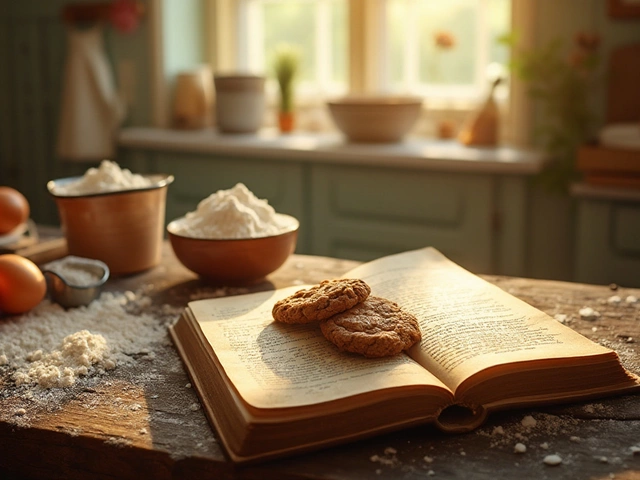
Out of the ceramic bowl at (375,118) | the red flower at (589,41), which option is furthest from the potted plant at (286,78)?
the red flower at (589,41)

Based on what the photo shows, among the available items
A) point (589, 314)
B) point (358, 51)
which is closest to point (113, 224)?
point (589, 314)

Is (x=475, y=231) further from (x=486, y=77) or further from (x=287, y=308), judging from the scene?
(x=287, y=308)

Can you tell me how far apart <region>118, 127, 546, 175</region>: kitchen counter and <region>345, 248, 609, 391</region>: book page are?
1122 mm

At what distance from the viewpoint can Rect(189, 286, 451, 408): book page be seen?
31.4 inches

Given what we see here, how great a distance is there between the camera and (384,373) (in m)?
0.84

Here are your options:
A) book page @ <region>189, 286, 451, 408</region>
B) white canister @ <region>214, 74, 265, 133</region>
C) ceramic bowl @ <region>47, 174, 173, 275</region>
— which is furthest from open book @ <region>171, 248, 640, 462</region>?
white canister @ <region>214, 74, 265, 133</region>

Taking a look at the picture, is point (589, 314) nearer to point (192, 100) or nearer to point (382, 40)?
point (382, 40)

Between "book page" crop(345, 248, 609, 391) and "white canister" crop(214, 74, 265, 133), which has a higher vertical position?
"white canister" crop(214, 74, 265, 133)

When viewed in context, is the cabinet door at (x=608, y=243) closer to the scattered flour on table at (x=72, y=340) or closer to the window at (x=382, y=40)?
the window at (x=382, y=40)

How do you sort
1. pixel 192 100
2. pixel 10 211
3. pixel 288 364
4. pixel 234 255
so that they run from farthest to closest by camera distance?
pixel 192 100
pixel 10 211
pixel 234 255
pixel 288 364

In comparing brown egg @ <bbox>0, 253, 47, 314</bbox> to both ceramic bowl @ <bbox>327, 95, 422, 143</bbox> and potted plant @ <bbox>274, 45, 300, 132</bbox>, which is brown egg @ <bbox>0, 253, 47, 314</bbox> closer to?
ceramic bowl @ <bbox>327, 95, 422, 143</bbox>

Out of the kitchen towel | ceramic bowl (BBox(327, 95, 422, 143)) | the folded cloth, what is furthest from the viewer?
the kitchen towel

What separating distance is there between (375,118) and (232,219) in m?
1.30

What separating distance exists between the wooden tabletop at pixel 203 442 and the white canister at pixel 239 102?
1876 millimetres
